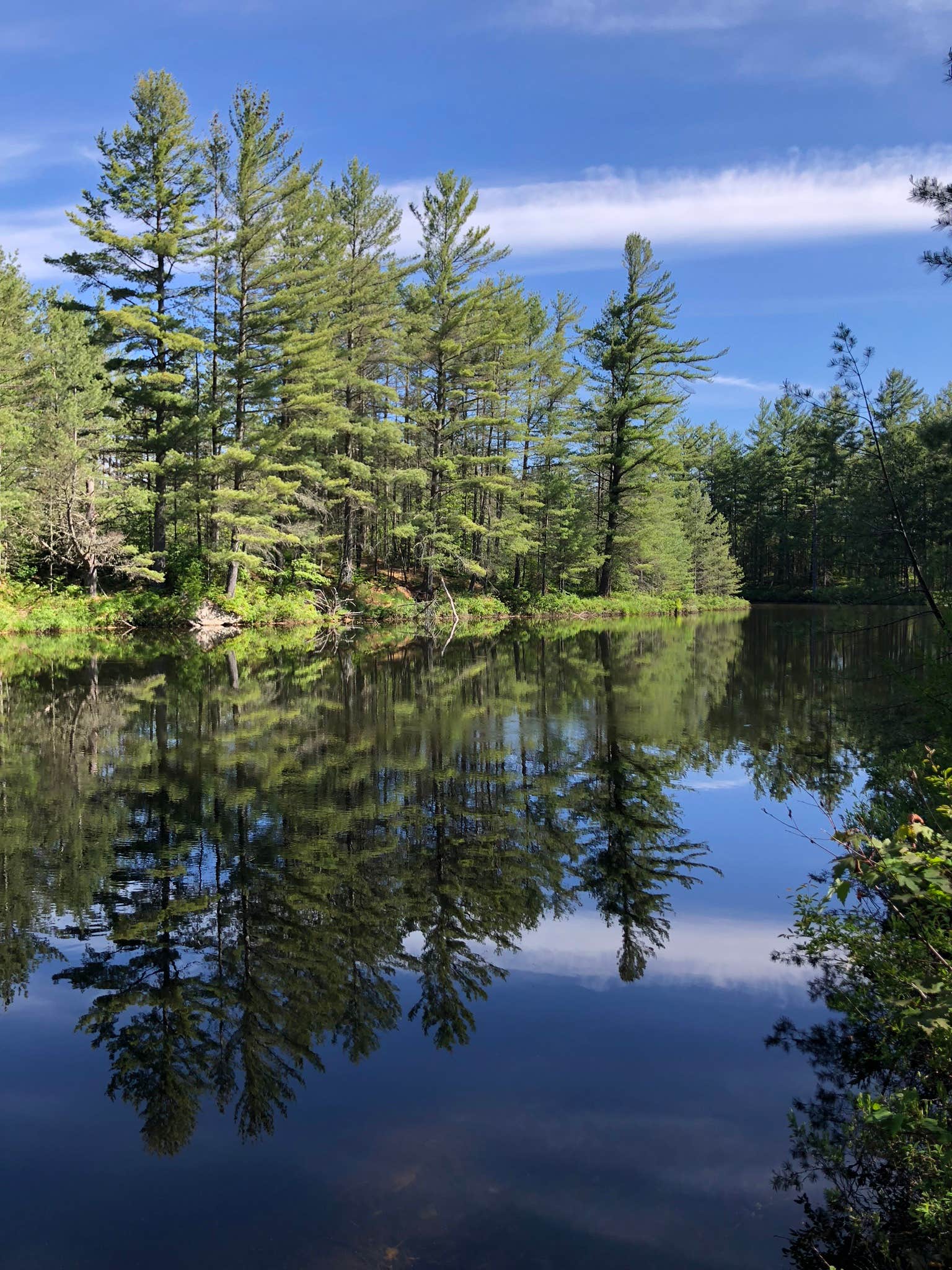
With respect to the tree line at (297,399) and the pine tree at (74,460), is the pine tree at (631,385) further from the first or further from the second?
the pine tree at (74,460)

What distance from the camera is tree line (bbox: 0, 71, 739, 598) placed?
96.3 feet

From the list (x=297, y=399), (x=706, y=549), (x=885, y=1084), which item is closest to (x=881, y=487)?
→ (x=885, y=1084)

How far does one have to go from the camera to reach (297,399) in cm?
2989

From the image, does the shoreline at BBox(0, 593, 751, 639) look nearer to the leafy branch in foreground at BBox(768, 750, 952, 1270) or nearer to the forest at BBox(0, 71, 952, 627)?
the forest at BBox(0, 71, 952, 627)

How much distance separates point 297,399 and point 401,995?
2762 centimetres

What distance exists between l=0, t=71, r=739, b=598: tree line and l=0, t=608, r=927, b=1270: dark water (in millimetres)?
20387

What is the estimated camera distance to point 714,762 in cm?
1125

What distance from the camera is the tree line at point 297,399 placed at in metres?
29.3

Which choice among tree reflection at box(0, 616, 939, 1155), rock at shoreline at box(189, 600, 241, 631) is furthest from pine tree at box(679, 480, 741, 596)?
tree reflection at box(0, 616, 939, 1155)

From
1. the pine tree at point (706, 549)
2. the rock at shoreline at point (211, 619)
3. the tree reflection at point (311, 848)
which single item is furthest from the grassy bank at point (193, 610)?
the pine tree at point (706, 549)

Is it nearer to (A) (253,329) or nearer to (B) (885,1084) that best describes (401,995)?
(B) (885,1084)

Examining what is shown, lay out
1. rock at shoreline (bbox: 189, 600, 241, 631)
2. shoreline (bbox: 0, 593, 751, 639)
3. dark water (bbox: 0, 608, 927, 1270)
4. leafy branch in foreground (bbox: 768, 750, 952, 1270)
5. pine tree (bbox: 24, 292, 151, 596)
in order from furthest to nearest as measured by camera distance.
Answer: rock at shoreline (bbox: 189, 600, 241, 631), shoreline (bbox: 0, 593, 751, 639), pine tree (bbox: 24, 292, 151, 596), dark water (bbox: 0, 608, 927, 1270), leafy branch in foreground (bbox: 768, 750, 952, 1270)

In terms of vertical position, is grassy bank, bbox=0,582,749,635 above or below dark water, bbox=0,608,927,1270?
above

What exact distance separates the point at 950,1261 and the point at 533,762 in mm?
8090
